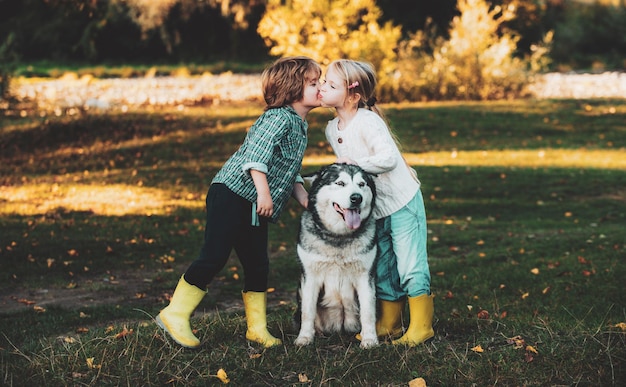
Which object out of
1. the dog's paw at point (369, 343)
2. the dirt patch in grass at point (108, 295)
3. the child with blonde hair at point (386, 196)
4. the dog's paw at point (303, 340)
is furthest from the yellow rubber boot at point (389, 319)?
the dirt patch in grass at point (108, 295)

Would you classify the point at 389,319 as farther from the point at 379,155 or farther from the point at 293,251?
the point at 293,251

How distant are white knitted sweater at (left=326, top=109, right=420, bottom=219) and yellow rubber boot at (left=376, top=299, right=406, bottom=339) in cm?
59

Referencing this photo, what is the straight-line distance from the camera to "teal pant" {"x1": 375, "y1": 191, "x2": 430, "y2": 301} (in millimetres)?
→ 4754

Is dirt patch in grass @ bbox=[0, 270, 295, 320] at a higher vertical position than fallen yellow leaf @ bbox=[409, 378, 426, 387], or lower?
lower

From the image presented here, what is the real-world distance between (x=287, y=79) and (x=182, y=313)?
5.11 ft

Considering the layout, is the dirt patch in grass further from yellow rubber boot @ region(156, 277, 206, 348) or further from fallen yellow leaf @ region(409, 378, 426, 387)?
fallen yellow leaf @ region(409, 378, 426, 387)

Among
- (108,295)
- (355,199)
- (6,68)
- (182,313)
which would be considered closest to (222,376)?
(182,313)

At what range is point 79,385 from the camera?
4117 mm

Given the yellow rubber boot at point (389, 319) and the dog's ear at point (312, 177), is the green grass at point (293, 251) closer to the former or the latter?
the yellow rubber boot at point (389, 319)

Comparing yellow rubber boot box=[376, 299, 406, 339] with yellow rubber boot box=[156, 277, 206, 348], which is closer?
yellow rubber boot box=[156, 277, 206, 348]

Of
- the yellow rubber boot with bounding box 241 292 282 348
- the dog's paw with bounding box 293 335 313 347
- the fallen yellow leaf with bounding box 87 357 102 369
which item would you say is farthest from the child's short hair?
the fallen yellow leaf with bounding box 87 357 102 369

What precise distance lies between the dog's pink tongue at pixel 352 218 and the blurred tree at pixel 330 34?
1689 centimetres

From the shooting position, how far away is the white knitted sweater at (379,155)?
452 centimetres

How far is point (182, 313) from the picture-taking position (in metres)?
4.65
